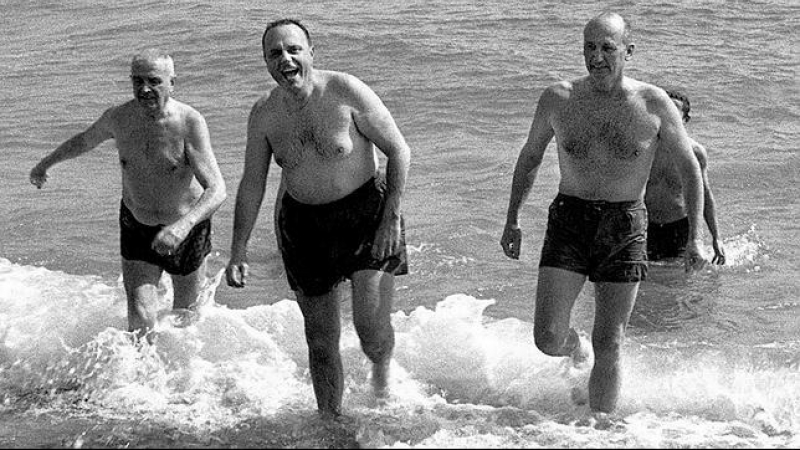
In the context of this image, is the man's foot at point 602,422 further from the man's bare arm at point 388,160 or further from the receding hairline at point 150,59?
the receding hairline at point 150,59

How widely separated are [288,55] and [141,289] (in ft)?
6.48

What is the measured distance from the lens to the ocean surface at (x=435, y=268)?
7.00 metres

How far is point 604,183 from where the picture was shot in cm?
633

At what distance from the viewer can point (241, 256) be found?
617cm

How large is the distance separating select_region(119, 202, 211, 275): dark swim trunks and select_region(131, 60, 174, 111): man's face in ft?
2.14

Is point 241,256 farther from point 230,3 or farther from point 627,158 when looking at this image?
point 230,3

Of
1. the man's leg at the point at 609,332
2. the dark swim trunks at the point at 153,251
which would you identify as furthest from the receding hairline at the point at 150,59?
the man's leg at the point at 609,332

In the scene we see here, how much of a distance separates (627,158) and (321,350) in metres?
1.64

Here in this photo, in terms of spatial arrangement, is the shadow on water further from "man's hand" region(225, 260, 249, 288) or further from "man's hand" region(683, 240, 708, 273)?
"man's hand" region(225, 260, 249, 288)

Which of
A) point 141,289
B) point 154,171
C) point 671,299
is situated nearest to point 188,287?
point 141,289

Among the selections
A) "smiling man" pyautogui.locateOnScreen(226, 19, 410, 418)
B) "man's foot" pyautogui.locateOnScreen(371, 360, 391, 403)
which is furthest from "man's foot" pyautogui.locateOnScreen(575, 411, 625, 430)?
"smiling man" pyautogui.locateOnScreen(226, 19, 410, 418)

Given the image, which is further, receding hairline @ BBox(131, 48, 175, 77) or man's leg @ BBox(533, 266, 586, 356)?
receding hairline @ BBox(131, 48, 175, 77)

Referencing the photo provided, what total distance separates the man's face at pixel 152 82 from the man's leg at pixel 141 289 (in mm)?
866

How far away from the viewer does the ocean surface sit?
7.00 metres
